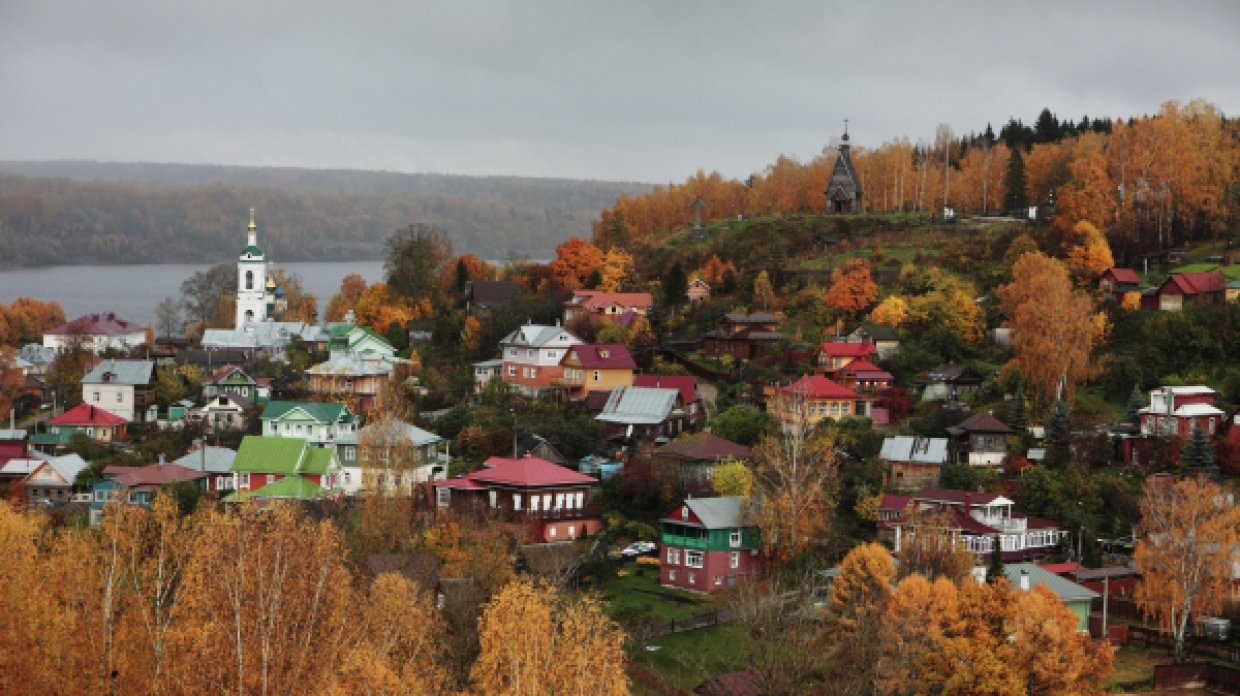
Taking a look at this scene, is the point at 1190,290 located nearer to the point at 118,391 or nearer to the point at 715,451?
the point at 715,451

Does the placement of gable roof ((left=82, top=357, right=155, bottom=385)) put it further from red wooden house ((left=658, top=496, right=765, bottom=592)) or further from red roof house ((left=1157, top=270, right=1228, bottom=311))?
red roof house ((left=1157, top=270, right=1228, bottom=311))

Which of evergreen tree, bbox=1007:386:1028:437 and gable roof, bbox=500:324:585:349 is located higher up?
gable roof, bbox=500:324:585:349

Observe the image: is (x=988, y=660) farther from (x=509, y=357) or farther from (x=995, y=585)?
(x=509, y=357)

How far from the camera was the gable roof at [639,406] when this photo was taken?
4991 centimetres

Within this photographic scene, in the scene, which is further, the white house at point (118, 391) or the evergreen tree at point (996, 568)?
the white house at point (118, 391)

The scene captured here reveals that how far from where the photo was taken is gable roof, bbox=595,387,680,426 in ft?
164

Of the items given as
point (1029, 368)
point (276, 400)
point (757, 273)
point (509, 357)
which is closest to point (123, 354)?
point (276, 400)

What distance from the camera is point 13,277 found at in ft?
578

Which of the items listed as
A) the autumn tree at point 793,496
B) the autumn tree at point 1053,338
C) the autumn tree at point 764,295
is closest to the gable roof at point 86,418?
the autumn tree at point 764,295

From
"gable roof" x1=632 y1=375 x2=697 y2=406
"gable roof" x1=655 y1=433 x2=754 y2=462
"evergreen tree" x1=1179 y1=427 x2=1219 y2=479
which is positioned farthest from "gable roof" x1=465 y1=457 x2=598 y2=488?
"evergreen tree" x1=1179 y1=427 x2=1219 y2=479

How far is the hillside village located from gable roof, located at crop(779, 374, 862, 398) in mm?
128

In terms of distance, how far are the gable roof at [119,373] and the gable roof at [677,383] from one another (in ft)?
72.7

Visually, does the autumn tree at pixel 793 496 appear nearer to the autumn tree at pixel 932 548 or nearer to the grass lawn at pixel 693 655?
the autumn tree at pixel 932 548

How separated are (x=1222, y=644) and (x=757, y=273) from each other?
36.7 metres
